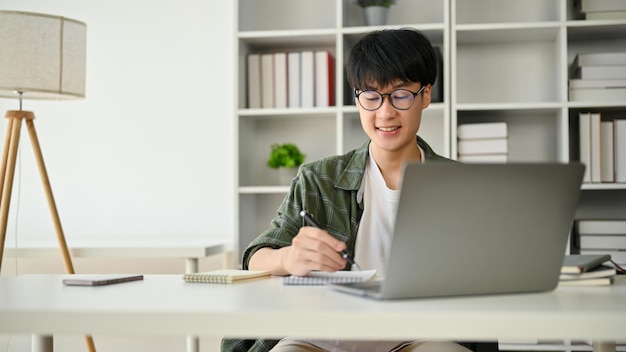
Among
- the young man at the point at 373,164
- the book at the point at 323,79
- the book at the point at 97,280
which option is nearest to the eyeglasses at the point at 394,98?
the young man at the point at 373,164

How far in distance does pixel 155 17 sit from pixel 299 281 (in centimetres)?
258

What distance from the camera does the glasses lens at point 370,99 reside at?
1.89m

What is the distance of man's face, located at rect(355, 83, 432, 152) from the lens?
6.21ft

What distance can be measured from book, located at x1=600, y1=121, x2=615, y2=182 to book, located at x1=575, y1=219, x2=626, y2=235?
0.17 m

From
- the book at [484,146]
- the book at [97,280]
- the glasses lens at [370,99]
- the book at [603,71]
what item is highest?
the book at [603,71]

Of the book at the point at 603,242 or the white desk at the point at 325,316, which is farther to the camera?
the book at the point at 603,242

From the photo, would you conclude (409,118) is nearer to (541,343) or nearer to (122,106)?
(541,343)

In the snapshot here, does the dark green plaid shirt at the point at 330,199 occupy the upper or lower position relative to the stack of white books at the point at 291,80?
lower

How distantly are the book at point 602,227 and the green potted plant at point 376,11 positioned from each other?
1.14 metres

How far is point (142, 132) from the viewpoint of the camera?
3.63 metres

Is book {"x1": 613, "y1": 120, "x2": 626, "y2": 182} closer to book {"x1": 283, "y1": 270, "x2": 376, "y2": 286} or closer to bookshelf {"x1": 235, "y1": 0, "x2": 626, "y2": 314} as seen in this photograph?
bookshelf {"x1": 235, "y1": 0, "x2": 626, "y2": 314}

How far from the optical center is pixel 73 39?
2.87 meters

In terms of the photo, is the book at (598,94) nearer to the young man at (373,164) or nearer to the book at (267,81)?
the book at (267,81)

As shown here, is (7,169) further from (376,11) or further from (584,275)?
(584,275)
